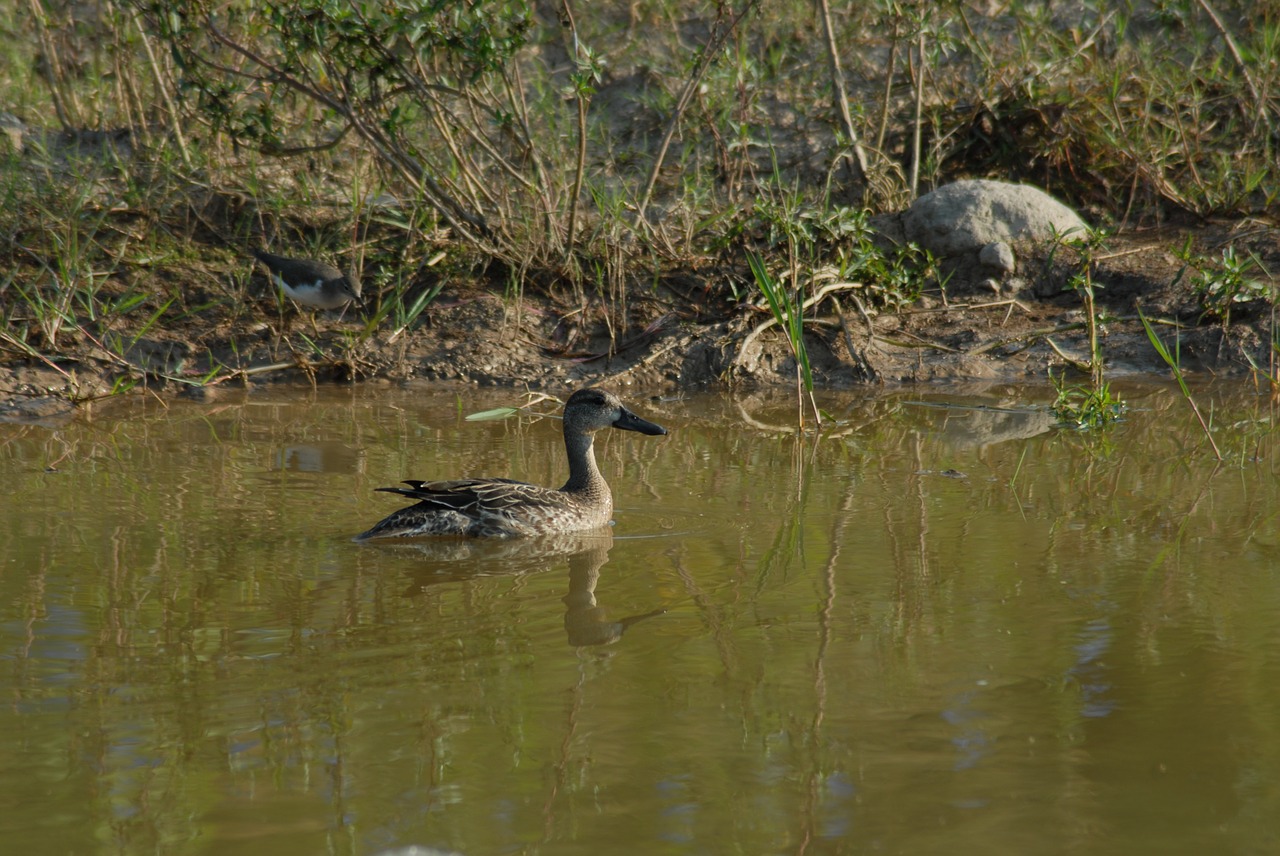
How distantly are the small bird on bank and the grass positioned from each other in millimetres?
397

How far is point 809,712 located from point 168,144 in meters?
8.95

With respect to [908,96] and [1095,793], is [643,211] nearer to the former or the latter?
[908,96]

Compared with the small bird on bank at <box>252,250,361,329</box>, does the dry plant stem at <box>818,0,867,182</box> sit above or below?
above

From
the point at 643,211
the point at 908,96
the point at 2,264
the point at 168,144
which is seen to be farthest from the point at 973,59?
the point at 2,264

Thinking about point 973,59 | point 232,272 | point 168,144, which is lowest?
point 232,272

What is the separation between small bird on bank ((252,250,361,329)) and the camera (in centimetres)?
981

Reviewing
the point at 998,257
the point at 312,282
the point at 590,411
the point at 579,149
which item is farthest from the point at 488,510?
the point at 998,257

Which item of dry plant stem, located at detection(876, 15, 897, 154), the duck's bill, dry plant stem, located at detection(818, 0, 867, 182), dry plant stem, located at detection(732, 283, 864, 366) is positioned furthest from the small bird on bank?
dry plant stem, located at detection(876, 15, 897, 154)

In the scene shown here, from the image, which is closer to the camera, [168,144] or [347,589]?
[347,589]

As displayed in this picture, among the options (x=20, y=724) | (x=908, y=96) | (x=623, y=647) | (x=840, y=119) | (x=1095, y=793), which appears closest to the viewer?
(x=1095, y=793)

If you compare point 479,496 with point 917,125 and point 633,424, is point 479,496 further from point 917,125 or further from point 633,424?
point 917,125

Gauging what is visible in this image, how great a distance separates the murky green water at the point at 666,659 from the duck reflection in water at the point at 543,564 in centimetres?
2

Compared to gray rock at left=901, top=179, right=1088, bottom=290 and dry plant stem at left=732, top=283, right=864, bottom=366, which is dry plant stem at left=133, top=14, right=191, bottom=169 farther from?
gray rock at left=901, top=179, right=1088, bottom=290

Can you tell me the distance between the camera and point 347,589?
18.3 feet
